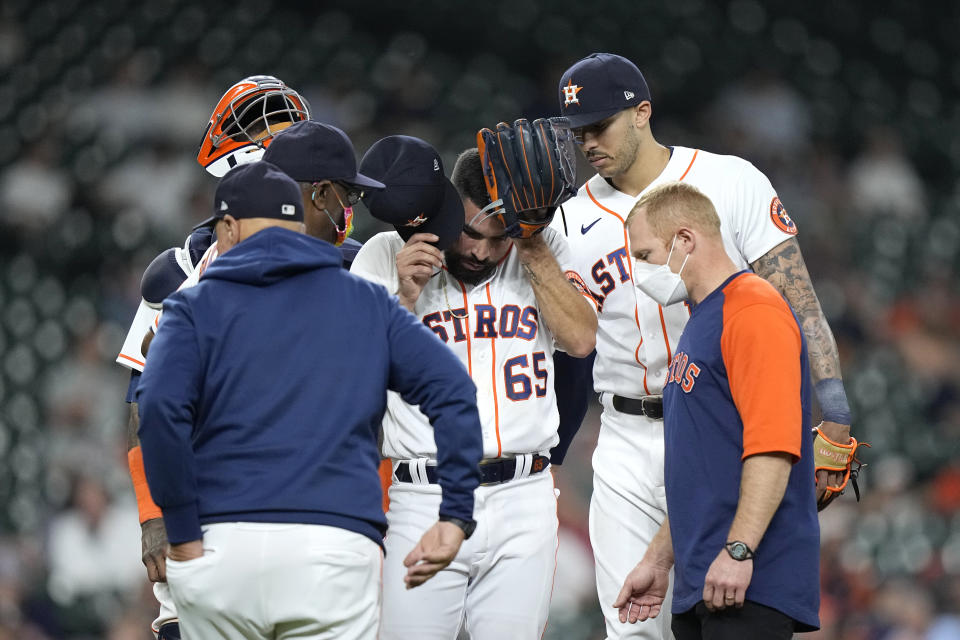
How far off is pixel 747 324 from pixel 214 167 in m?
1.81

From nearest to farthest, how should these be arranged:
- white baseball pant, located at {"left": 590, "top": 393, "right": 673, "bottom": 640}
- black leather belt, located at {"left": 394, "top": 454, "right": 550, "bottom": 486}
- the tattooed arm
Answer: black leather belt, located at {"left": 394, "top": 454, "right": 550, "bottom": 486} → the tattooed arm → white baseball pant, located at {"left": 590, "top": 393, "right": 673, "bottom": 640}

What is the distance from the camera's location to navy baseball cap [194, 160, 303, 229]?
8.82ft

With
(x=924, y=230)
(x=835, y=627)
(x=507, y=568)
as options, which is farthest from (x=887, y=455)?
(x=507, y=568)

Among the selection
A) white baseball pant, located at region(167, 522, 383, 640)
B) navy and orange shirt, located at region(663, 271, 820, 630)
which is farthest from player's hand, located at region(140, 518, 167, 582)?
navy and orange shirt, located at region(663, 271, 820, 630)

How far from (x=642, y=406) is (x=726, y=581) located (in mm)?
1005

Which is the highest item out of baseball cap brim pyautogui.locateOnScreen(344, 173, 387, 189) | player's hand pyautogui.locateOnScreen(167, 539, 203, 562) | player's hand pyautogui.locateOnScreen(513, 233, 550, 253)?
baseball cap brim pyautogui.locateOnScreen(344, 173, 387, 189)

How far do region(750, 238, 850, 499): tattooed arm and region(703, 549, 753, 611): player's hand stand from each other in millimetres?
798

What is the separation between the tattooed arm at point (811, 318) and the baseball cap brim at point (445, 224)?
97cm

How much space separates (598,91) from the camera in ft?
12.5

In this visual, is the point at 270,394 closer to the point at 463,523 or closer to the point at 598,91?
the point at 463,523

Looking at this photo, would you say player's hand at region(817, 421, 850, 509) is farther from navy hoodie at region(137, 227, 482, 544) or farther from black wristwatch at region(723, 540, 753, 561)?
navy hoodie at region(137, 227, 482, 544)

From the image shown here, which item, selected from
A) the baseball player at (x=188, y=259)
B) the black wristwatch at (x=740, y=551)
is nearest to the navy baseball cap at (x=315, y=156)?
the baseball player at (x=188, y=259)

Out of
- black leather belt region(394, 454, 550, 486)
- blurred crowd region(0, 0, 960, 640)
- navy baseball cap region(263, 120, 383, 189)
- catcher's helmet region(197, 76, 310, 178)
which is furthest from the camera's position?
blurred crowd region(0, 0, 960, 640)

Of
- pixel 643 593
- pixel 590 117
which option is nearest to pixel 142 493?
pixel 643 593
